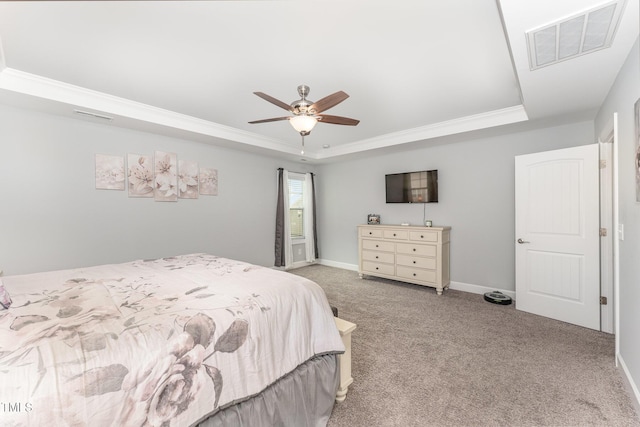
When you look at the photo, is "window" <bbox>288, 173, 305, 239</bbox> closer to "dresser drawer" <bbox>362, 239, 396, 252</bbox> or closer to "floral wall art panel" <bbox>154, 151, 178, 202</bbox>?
"dresser drawer" <bbox>362, 239, 396, 252</bbox>

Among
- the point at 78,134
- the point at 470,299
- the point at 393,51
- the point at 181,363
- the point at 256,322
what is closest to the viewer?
the point at 181,363

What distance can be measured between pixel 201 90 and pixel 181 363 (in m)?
2.45

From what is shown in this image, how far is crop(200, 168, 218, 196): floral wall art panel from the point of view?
399 cm

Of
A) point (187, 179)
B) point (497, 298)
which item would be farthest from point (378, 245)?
point (187, 179)

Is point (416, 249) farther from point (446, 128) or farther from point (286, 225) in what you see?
point (286, 225)

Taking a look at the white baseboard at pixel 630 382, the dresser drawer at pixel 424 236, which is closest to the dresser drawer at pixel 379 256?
the dresser drawer at pixel 424 236

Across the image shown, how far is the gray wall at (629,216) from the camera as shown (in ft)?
5.61

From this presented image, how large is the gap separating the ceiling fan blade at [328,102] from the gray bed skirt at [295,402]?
177 centimetres

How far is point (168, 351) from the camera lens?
42.8 inches

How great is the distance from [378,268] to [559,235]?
7.70 ft

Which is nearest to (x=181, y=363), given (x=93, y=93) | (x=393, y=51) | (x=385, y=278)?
(x=393, y=51)

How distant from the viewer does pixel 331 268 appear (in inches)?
218

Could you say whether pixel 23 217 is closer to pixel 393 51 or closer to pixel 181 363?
pixel 181 363

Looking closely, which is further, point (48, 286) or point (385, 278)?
point (385, 278)
